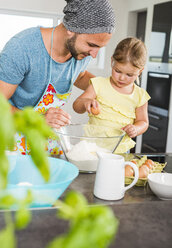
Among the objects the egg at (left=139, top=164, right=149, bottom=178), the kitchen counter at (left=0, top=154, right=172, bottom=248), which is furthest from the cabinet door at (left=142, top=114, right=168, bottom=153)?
the kitchen counter at (left=0, top=154, right=172, bottom=248)

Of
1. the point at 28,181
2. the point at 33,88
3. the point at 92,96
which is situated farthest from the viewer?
the point at 92,96

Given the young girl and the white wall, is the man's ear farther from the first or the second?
the white wall

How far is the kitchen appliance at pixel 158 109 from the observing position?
3688 mm

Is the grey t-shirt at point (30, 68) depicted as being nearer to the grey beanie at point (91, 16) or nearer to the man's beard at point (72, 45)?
the man's beard at point (72, 45)

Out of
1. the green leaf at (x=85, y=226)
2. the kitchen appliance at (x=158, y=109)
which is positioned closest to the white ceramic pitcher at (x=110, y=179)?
the green leaf at (x=85, y=226)

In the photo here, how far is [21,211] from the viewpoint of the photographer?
212 millimetres

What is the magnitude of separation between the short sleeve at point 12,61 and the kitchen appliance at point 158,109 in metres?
2.50

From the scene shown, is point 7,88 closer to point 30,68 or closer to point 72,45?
point 30,68

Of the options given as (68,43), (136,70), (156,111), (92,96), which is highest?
(68,43)

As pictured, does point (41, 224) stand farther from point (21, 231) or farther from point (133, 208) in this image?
point (133, 208)

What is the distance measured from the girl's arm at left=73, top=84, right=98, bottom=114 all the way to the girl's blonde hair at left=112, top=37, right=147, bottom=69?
0.83ft

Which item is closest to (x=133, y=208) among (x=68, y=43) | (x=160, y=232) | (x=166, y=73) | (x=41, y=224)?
(x=160, y=232)

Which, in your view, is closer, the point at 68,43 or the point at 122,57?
the point at 68,43

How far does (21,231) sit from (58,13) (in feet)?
14.7
